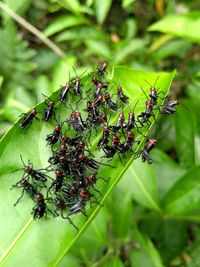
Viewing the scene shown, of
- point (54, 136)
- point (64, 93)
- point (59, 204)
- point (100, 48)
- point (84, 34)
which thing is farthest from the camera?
point (84, 34)

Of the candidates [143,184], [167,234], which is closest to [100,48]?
[143,184]

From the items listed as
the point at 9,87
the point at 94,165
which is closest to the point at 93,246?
the point at 94,165

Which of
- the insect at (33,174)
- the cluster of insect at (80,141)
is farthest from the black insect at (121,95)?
the insect at (33,174)

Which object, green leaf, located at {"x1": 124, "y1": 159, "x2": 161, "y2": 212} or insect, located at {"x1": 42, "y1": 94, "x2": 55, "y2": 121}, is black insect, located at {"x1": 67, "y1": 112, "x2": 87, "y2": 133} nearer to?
insect, located at {"x1": 42, "y1": 94, "x2": 55, "y2": 121}

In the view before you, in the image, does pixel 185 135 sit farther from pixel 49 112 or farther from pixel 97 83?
pixel 49 112

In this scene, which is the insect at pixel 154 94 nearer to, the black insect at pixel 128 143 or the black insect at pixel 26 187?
the black insect at pixel 128 143

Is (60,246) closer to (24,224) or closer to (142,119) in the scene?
(24,224)
